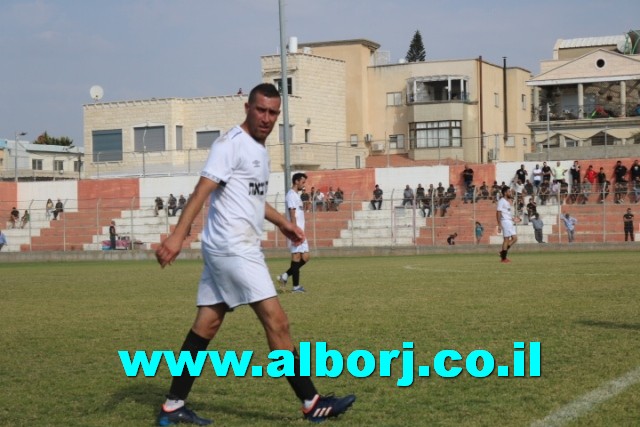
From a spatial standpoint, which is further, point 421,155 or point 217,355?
point 421,155

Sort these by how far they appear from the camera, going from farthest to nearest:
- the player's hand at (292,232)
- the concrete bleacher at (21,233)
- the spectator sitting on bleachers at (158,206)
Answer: the concrete bleacher at (21,233)
the spectator sitting on bleachers at (158,206)
the player's hand at (292,232)

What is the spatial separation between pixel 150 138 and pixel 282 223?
62.5 m

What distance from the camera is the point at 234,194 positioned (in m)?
7.07

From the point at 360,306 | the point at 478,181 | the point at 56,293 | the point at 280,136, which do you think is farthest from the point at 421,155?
the point at 360,306

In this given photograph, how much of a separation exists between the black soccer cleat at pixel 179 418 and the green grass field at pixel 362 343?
155 mm

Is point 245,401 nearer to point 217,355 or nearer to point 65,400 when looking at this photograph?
point 65,400

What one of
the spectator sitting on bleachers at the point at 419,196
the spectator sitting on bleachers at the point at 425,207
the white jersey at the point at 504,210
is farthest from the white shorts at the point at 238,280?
the spectator sitting on bleachers at the point at 425,207

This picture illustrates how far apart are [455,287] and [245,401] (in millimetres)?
10996

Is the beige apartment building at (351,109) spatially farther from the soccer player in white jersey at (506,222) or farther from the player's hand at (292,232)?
the player's hand at (292,232)

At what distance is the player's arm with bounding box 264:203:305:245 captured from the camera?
25.0 ft

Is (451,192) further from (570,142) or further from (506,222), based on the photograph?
(570,142)

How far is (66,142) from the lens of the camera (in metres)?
125

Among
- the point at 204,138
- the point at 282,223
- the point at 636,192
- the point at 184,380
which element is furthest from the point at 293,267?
the point at 204,138

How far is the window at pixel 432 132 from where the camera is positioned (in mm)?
68625
